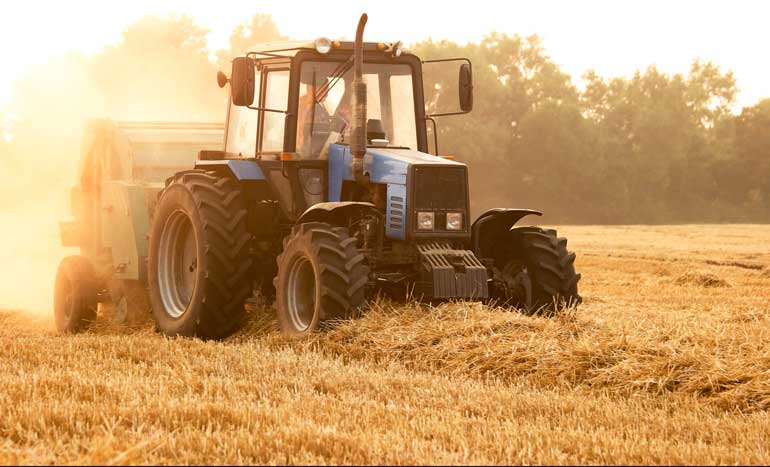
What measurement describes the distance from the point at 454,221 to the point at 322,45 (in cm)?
196

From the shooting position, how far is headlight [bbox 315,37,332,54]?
10.5 m

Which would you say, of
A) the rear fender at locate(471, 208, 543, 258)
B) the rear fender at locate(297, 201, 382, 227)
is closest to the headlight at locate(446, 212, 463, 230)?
the rear fender at locate(471, 208, 543, 258)

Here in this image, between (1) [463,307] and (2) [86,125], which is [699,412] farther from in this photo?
(2) [86,125]

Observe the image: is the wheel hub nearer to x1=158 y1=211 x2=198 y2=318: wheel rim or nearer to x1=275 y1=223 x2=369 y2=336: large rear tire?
x1=275 y1=223 x2=369 y2=336: large rear tire

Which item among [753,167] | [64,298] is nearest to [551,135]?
[753,167]

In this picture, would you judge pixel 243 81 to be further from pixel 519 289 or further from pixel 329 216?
pixel 519 289

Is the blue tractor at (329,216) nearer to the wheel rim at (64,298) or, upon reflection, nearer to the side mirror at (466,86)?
the side mirror at (466,86)

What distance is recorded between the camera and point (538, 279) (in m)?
10.6

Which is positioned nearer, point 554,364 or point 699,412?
point 699,412

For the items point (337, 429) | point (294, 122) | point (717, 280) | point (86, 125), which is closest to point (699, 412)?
point (337, 429)

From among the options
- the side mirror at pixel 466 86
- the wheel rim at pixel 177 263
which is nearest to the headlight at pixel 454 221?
the side mirror at pixel 466 86

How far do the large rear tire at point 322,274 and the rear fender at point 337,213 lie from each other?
203 millimetres

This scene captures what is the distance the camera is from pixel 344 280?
942cm

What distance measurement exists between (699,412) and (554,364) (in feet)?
4.91
